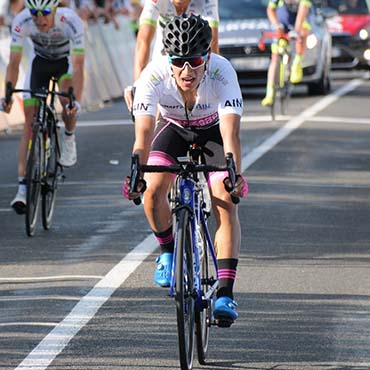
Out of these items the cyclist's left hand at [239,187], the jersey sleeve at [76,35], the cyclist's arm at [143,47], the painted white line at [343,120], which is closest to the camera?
the cyclist's left hand at [239,187]

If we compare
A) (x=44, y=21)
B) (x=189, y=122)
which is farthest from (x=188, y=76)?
(x=44, y=21)

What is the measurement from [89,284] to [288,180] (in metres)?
5.67

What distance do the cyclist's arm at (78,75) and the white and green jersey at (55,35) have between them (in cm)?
6

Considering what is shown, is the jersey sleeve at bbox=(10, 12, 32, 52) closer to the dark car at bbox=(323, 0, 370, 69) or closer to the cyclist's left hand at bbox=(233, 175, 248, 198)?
the cyclist's left hand at bbox=(233, 175, 248, 198)

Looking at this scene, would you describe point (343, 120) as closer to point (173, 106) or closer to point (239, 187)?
point (173, 106)

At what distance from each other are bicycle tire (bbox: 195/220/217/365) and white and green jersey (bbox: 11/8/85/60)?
511 centimetres

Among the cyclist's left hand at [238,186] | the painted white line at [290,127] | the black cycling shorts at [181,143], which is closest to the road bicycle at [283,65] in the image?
the painted white line at [290,127]

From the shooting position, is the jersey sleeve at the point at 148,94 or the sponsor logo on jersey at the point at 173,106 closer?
the jersey sleeve at the point at 148,94

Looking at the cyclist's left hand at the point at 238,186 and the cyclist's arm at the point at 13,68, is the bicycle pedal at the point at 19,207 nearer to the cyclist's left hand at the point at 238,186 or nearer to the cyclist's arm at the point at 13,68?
the cyclist's arm at the point at 13,68

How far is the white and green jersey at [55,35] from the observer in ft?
41.3

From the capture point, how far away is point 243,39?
24594 millimetres

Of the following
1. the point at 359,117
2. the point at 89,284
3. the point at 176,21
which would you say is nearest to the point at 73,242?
the point at 89,284

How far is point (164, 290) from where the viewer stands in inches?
378

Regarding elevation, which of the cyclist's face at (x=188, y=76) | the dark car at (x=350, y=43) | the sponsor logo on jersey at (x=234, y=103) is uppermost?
the cyclist's face at (x=188, y=76)
